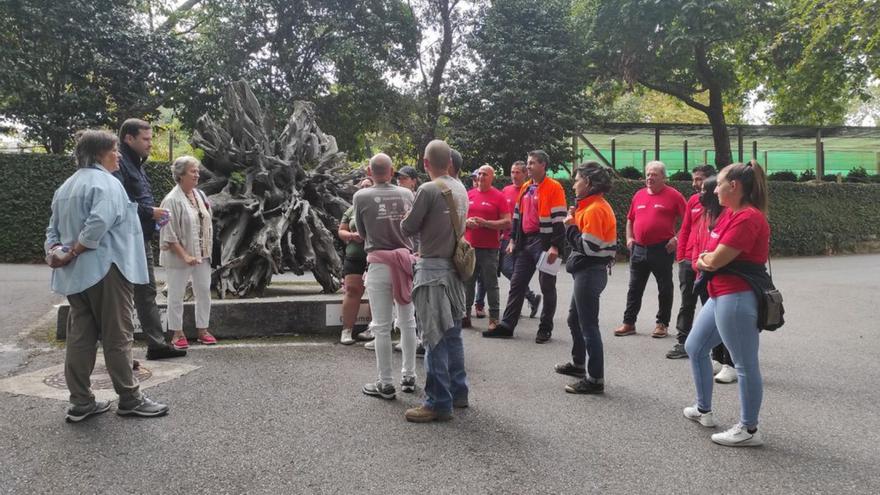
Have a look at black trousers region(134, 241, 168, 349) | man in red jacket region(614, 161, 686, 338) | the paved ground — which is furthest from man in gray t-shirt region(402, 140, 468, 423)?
man in red jacket region(614, 161, 686, 338)

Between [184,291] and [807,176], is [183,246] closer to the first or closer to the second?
[184,291]

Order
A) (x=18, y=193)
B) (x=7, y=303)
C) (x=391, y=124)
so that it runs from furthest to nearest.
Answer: (x=391, y=124)
(x=18, y=193)
(x=7, y=303)

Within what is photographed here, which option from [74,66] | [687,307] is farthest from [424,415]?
[74,66]

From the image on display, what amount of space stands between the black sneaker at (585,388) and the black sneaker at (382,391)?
131 centimetres

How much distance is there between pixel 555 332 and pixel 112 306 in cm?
467

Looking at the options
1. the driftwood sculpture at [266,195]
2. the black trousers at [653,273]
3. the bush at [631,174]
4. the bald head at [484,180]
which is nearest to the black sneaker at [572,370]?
the black trousers at [653,273]

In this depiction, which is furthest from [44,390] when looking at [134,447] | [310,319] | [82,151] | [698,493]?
[698,493]

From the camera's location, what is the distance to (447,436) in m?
3.84

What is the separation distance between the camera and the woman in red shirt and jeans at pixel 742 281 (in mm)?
3648

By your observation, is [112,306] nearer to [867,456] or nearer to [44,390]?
[44,390]

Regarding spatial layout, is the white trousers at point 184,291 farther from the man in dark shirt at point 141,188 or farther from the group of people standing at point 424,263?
the man in dark shirt at point 141,188

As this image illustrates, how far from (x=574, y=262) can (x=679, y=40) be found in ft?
49.5

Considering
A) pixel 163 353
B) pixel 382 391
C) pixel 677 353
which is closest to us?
pixel 382 391

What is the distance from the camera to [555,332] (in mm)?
7172
